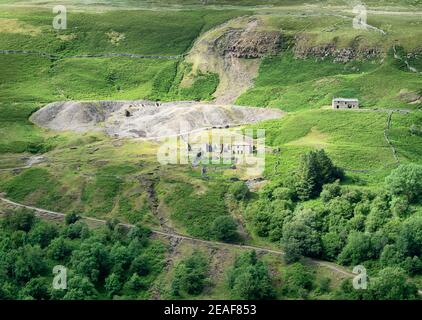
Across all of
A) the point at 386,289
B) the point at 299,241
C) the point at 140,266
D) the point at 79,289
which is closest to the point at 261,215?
the point at 299,241

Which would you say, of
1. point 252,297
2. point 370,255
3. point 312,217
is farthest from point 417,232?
point 252,297

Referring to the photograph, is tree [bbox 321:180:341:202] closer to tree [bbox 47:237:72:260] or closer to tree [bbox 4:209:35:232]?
tree [bbox 47:237:72:260]

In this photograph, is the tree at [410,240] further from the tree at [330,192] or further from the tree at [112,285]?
the tree at [112,285]

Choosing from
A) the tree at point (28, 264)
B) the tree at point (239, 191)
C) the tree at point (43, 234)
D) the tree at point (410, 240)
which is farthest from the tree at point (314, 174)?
the tree at point (28, 264)

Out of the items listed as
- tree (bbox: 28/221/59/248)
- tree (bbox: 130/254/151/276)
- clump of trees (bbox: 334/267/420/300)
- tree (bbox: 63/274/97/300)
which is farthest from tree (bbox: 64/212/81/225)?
clump of trees (bbox: 334/267/420/300)

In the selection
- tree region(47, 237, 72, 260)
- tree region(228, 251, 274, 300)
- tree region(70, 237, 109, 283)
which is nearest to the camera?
tree region(228, 251, 274, 300)
